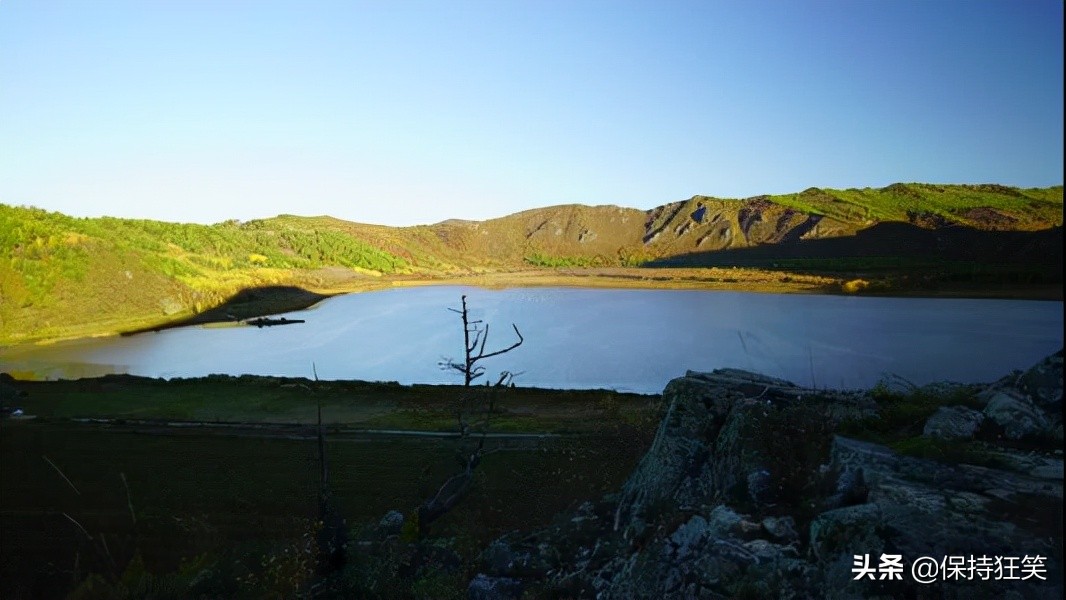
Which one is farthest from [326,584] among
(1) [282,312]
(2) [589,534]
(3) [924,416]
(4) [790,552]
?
(1) [282,312]

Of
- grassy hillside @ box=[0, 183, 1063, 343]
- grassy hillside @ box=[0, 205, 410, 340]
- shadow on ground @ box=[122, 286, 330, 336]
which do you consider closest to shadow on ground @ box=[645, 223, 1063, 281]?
grassy hillside @ box=[0, 183, 1063, 343]

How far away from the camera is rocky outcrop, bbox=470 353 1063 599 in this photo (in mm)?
3852

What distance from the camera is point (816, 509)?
5.05 meters

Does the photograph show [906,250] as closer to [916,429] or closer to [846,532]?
[916,429]

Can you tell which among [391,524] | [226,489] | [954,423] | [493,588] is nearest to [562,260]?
[226,489]

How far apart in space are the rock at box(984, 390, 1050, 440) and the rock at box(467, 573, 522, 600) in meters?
4.67

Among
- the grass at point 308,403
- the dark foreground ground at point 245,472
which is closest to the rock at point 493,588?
the dark foreground ground at point 245,472

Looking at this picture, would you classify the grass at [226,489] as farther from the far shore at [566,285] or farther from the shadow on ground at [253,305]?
the shadow on ground at [253,305]

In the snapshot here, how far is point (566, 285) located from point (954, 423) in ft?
195

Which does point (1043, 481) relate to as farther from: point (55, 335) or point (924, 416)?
point (55, 335)

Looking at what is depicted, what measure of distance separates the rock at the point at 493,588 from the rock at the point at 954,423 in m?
4.16

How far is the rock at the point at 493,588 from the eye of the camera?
6.55 metres

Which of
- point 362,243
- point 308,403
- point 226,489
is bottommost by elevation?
point 308,403

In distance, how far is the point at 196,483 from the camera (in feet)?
39.2
